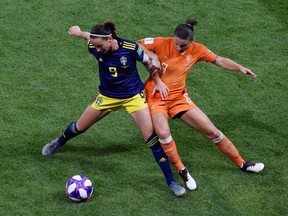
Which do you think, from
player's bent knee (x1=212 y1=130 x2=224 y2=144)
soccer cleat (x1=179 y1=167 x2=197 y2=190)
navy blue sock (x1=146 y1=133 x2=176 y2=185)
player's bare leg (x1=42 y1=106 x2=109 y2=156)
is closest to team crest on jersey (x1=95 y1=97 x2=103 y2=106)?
player's bare leg (x1=42 y1=106 x2=109 y2=156)

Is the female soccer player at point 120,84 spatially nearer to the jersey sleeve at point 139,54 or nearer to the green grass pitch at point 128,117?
the jersey sleeve at point 139,54

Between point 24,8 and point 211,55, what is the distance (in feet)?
16.4

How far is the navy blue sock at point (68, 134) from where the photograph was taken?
10430 mm

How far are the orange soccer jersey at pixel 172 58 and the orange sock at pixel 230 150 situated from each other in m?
0.90

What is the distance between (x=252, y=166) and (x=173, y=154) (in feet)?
3.84

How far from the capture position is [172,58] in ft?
32.6

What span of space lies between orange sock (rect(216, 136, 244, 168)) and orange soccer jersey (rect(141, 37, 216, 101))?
0.90 m

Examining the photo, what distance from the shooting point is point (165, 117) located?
9898 mm

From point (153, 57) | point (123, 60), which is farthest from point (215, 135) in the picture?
point (123, 60)

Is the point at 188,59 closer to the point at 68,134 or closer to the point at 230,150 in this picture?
the point at 230,150

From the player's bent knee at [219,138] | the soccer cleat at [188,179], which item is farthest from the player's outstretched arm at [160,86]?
the soccer cleat at [188,179]

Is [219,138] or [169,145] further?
[219,138]

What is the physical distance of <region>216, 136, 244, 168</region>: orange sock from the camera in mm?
10180

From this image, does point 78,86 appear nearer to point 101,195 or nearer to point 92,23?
point 92,23
